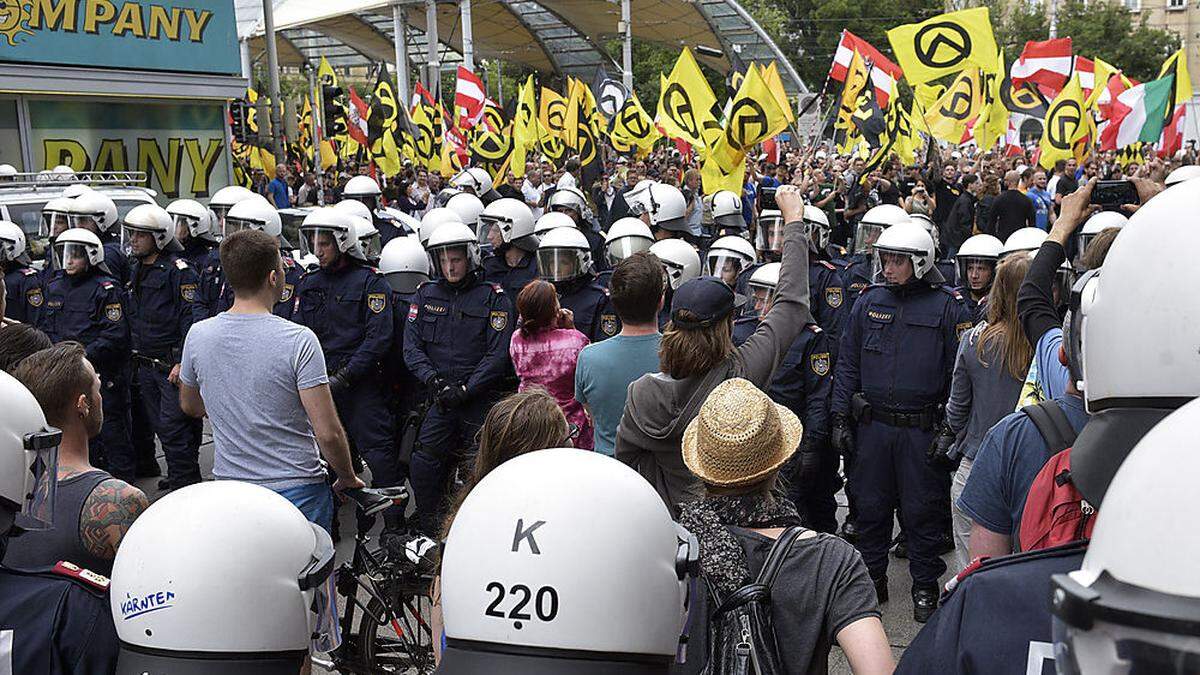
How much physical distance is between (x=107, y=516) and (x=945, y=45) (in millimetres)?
12541

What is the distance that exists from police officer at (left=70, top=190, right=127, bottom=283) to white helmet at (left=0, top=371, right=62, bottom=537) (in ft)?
23.9

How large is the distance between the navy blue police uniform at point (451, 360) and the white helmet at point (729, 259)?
4.71ft

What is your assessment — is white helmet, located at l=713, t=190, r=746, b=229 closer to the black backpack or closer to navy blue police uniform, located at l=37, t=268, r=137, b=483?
navy blue police uniform, located at l=37, t=268, r=137, b=483

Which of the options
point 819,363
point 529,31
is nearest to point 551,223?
point 819,363

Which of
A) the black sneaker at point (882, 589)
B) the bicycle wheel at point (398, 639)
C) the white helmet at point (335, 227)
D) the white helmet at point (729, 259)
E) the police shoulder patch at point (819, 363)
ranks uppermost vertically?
the white helmet at point (335, 227)

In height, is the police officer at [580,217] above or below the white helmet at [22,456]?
below

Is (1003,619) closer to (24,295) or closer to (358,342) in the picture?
(358,342)

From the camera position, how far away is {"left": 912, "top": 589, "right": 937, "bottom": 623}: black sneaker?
6055 mm

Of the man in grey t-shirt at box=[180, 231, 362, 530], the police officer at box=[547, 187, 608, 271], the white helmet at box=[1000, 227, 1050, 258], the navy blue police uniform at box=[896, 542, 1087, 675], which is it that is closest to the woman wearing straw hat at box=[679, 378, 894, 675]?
the navy blue police uniform at box=[896, 542, 1087, 675]

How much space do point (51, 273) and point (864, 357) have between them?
6297 mm

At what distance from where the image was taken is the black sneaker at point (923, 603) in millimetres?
6055

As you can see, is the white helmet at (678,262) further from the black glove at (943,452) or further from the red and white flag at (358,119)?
the red and white flag at (358,119)

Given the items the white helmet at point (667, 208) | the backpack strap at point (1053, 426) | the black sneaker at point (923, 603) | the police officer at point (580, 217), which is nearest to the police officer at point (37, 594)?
the backpack strap at point (1053, 426)

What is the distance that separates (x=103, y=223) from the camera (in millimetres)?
10391
